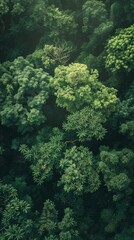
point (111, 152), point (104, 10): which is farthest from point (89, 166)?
point (104, 10)

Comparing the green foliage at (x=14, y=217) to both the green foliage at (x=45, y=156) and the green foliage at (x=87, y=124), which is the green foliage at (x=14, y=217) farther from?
the green foliage at (x=87, y=124)

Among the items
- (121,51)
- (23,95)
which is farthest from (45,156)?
(121,51)

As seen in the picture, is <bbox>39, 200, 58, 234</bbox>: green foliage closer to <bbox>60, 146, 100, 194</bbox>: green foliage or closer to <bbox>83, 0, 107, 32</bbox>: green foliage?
<bbox>60, 146, 100, 194</bbox>: green foliage

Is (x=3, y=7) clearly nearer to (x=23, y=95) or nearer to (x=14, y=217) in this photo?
(x=23, y=95)

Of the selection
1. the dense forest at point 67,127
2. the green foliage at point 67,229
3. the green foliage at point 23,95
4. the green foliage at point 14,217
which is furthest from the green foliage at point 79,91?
the green foliage at point 67,229

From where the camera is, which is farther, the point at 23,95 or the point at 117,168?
the point at 23,95

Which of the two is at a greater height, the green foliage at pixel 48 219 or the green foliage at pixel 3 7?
the green foliage at pixel 3 7

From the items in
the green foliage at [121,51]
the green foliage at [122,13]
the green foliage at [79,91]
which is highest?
the green foliage at [122,13]
